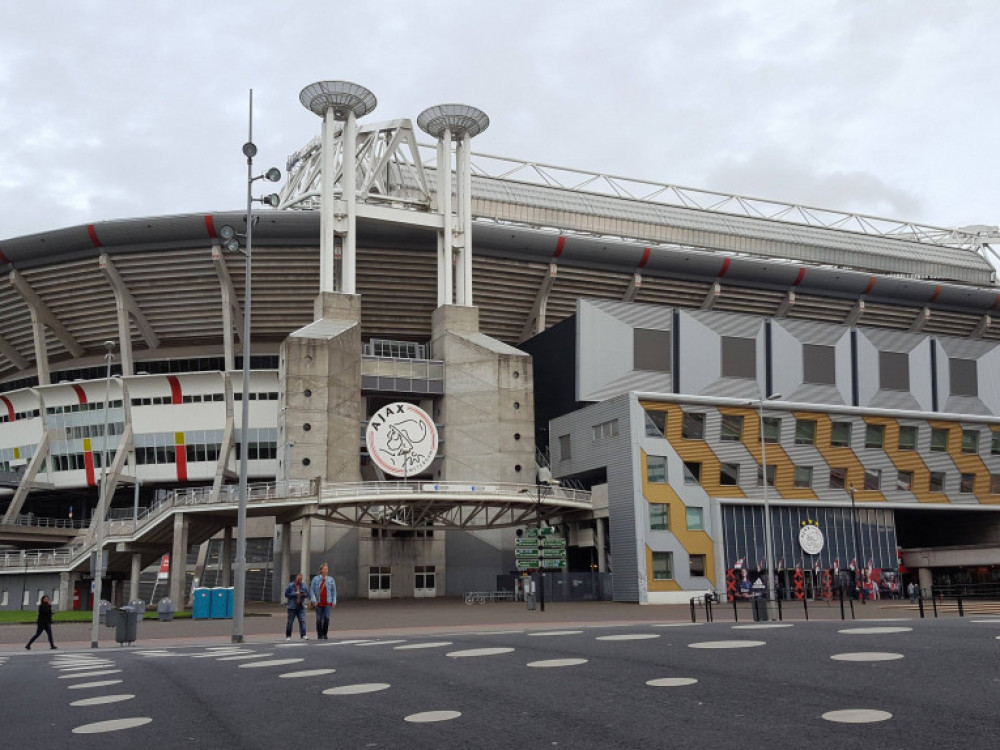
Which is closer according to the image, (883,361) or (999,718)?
(999,718)

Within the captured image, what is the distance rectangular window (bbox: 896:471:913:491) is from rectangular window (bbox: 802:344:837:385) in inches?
411

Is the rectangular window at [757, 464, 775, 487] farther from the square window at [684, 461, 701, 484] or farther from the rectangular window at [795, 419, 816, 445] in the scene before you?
the square window at [684, 461, 701, 484]

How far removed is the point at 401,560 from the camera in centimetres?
6525

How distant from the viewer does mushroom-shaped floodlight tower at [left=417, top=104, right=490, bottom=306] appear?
72312mm

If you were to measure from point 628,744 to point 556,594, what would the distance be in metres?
50.2

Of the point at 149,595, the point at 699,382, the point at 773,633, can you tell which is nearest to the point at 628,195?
the point at 699,382

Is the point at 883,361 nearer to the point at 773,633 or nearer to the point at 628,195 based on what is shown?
the point at 628,195

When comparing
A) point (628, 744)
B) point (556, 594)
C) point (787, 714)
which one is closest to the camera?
point (628, 744)

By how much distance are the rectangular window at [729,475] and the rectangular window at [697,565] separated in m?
5.08

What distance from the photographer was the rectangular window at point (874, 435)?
6469cm

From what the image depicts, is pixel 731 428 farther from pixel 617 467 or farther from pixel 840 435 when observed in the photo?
pixel 840 435

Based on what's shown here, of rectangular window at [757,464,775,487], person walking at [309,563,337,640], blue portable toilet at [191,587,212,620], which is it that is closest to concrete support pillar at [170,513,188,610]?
blue portable toilet at [191,587,212,620]


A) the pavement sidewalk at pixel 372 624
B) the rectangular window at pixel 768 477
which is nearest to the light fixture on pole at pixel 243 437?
the pavement sidewalk at pixel 372 624

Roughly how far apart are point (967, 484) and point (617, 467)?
88.9 feet
